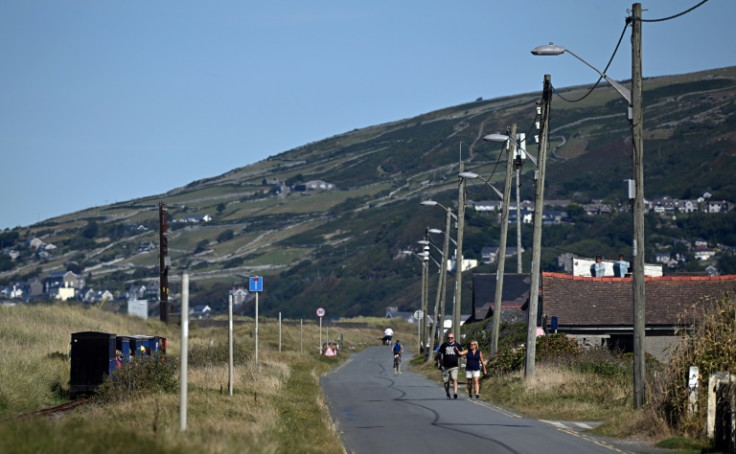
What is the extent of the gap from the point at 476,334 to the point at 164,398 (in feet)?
131

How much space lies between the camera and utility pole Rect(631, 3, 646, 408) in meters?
23.0

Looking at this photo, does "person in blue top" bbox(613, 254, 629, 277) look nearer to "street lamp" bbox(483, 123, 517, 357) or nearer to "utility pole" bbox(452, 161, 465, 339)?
"utility pole" bbox(452, 161, 465, 339)

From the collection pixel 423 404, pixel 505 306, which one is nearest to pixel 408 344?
pixel 505 306

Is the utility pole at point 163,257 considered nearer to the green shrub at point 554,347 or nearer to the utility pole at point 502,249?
the utility pole at point 502,249

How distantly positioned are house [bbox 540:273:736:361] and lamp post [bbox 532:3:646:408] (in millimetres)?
21276

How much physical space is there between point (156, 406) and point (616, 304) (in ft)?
101

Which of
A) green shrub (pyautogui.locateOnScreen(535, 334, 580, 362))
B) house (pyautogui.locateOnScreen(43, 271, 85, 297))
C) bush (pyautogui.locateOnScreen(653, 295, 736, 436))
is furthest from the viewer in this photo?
house (pyautogui.locateOnScreen(43, 271, 85, 297))

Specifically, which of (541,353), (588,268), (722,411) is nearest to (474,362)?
(541,353)

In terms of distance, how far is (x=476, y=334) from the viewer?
201 feet

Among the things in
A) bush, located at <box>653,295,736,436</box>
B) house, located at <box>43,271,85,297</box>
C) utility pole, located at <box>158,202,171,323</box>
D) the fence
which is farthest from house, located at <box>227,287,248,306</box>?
the fence

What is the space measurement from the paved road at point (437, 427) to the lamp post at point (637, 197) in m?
1.72

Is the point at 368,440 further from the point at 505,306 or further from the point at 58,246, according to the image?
the point at 58,246

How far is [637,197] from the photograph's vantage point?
23.5 meters

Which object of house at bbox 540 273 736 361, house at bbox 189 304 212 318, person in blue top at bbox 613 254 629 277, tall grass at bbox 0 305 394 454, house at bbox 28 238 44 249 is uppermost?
house at bbox 28 238 44 249
